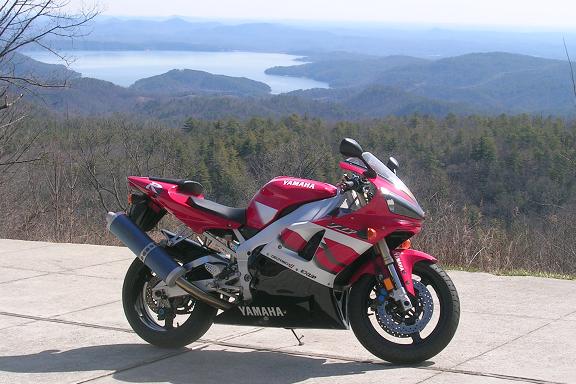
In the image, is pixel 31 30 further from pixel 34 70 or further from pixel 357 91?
pixel 357 91

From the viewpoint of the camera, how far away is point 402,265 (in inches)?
185

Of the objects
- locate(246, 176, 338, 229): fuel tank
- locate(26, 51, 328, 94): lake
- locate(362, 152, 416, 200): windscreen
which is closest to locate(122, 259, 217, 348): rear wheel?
locate(246, 176, 338, 229): fuel tank

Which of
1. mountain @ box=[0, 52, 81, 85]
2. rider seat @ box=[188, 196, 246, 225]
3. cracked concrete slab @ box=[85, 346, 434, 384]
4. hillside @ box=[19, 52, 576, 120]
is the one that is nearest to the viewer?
cracked concrete slab @ box=[85, 346, 434, 384]

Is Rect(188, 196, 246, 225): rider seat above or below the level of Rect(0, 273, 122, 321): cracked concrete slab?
above

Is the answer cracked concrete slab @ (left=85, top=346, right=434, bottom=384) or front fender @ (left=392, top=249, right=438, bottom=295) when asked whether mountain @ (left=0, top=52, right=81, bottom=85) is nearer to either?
cracked concrete slab @ (left=85, top=346, right=434, bottom=384)

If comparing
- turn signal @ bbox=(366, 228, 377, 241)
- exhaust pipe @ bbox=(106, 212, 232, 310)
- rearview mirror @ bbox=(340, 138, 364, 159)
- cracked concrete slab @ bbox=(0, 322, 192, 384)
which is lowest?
cracked concrete slab @ bbox=(0, 322, 192, 384)

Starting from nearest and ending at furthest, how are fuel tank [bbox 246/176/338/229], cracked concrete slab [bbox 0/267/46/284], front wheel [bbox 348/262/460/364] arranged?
1. front wheel [bbox 348/262/460/364]
2. fuel tank [bbox 246/176/338/229]
3. cracked concrete slab [bbox 0/267/46/284]

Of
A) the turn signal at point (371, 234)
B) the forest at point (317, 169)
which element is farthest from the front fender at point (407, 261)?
the forest at point (317, 169)

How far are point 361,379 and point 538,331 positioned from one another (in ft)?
5.00

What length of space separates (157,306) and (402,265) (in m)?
1.52

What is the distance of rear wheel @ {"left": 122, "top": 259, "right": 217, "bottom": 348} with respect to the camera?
512 centimetres

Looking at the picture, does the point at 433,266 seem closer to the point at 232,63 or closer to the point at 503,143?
the point at 503,143

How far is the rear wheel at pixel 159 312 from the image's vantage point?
5.12 meters

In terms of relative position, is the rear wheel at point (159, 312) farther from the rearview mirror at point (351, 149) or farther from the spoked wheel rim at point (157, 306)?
the rearview mirror at point (351, 149)
